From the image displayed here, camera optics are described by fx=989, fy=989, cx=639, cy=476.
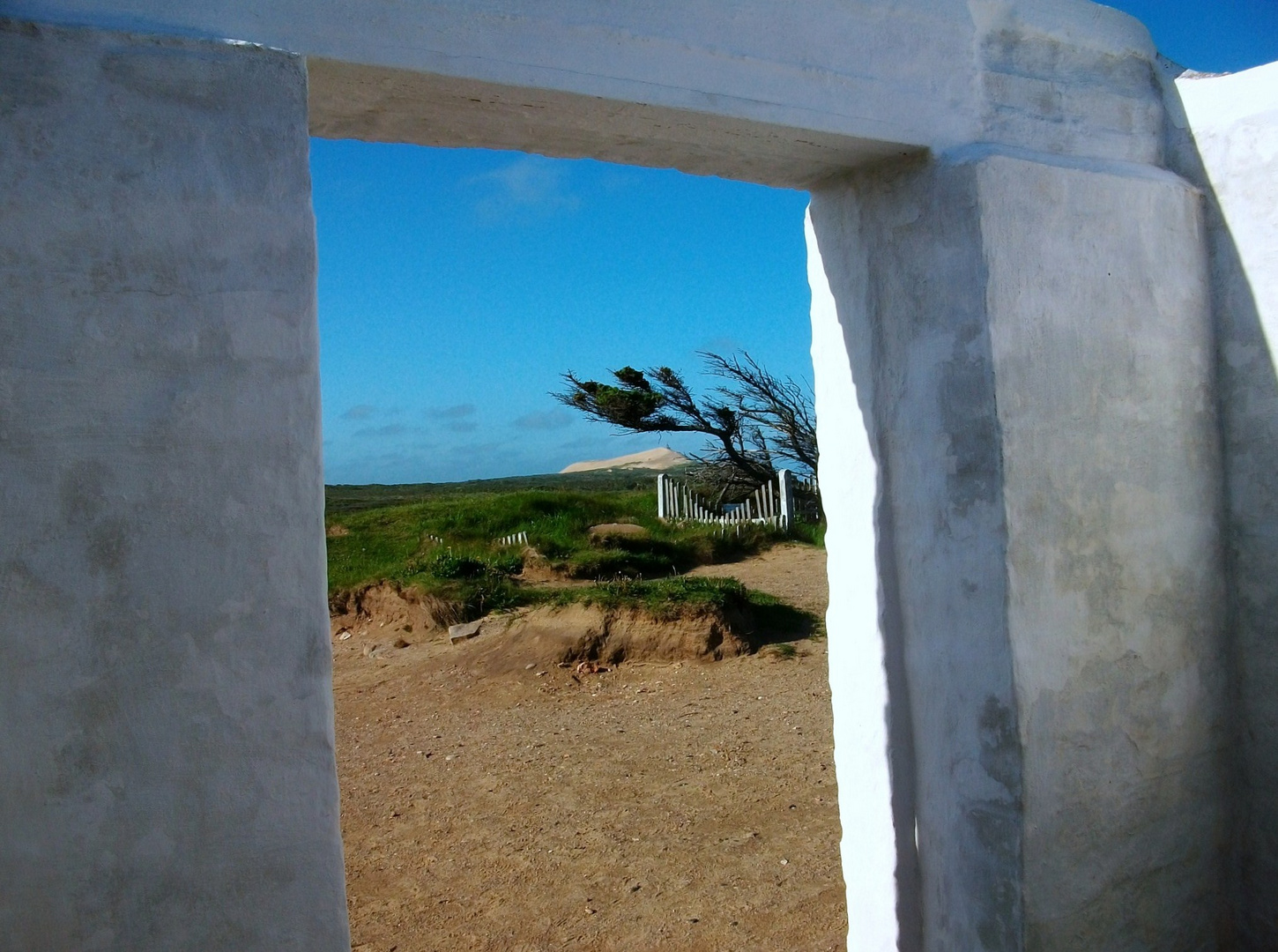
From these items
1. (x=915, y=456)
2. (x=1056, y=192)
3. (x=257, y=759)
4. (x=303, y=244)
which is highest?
(x=1056, y=192)

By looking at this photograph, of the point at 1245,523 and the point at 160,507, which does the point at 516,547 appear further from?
the point at 160,507

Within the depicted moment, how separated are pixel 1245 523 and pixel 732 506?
50.9 ft

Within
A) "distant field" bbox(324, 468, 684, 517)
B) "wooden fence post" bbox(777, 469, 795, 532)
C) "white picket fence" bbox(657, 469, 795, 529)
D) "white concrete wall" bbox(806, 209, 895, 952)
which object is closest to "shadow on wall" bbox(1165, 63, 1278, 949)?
"white concrete wall" bbox(806, 209, 895, 952)

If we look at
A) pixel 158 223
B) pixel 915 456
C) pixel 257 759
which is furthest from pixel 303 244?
pixel 915 456

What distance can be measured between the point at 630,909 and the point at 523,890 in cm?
57

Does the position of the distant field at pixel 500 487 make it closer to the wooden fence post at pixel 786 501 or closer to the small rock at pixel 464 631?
the wooden fence post at pixel 786 501

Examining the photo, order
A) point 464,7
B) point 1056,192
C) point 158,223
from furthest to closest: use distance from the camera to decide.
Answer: point 1056,192 → point 464,7 → point 158,223

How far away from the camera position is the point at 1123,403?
3084 millimetres

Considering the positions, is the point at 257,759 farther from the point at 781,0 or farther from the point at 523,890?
the point at 523,890

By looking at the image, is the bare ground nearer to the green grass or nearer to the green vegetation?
the green vegetation

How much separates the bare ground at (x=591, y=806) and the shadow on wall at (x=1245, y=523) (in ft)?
5.03

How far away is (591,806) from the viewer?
18.6 ft

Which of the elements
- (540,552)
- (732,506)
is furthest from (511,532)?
(732,506)

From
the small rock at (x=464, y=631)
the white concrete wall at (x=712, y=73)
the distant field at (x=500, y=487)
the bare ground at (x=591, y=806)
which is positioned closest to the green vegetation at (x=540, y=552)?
the small rock at (x=464, y=631)
